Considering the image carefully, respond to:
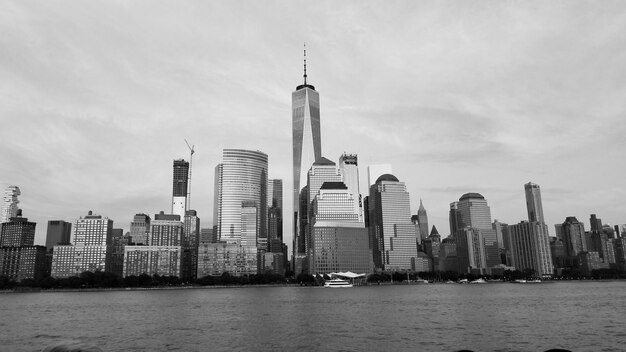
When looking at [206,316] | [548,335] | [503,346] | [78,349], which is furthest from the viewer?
[206,316]

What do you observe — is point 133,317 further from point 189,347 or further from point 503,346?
point 503,346

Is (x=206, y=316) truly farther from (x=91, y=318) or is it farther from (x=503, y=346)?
(x=503, y=346)

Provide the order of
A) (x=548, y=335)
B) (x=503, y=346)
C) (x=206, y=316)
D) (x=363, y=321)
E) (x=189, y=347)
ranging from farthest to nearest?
(x=206, y=316) → (x=363, y=321) → (x=548, y=335) → (x=189, y=347) → (x=503, y=346)

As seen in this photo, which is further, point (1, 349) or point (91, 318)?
point (91, 318)

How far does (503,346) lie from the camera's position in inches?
2073

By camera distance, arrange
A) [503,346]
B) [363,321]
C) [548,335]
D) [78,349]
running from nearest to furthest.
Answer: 1. [78,349]
2. [503,346]
3. [548,335]
4. [363,321]

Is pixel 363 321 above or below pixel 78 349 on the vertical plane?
below

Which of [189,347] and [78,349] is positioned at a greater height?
[78,349]

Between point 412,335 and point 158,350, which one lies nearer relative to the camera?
point 158,350

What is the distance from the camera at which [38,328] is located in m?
81.2

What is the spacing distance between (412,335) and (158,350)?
102 feet

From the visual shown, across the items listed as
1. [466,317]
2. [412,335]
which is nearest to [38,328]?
[412,335]

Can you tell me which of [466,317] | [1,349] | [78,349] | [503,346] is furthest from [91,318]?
[78,349]

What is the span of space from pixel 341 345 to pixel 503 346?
57.9 ft
